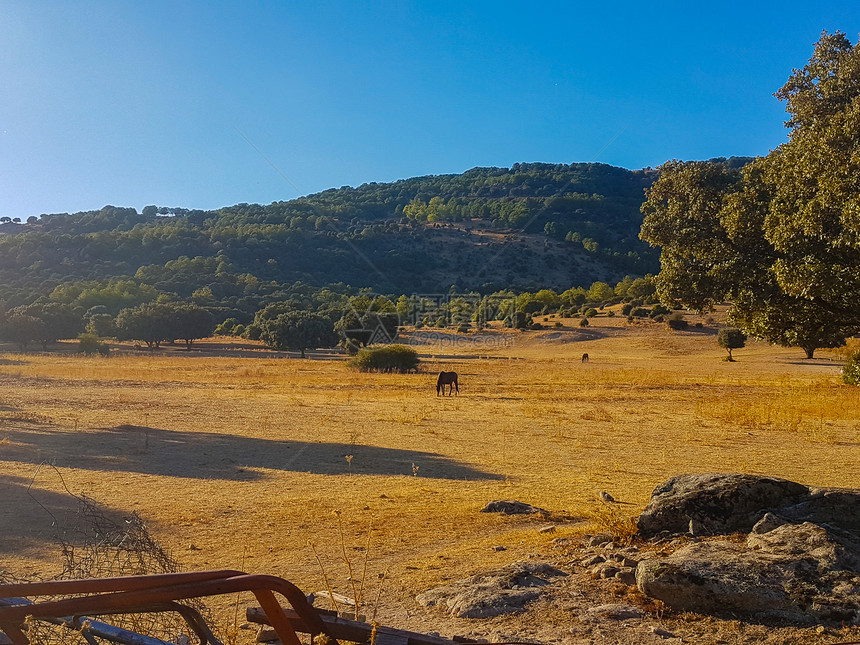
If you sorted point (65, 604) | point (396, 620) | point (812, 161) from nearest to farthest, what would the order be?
point (65, 604) → point (396, 620) → point (812, 161)

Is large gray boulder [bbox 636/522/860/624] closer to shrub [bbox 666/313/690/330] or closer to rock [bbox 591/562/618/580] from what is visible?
rock [bbox 591/562/618/580]

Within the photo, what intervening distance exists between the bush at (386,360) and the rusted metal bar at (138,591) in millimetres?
A: 41750

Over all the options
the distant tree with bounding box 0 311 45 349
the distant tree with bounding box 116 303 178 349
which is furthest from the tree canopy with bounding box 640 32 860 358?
the distant tree with bounding box 0 311 45 349

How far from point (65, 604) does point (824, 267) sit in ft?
31.7

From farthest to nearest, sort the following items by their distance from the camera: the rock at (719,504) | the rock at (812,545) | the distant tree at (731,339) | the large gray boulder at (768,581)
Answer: the distant tree at (731,339)
the rock at (719,504)
the rock at (812,545)
the large gray boulder at (768,581)

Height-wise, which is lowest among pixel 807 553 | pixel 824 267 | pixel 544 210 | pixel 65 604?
pixel 807 553

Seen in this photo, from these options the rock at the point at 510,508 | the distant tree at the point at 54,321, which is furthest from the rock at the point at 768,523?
the distant tree at the point at 54,321

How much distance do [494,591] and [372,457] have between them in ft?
31.7

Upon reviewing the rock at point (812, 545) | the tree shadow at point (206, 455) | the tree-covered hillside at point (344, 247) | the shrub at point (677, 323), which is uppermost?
the tree-covered hillside at point (344, 247)

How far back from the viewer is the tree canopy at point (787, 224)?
8992 mm

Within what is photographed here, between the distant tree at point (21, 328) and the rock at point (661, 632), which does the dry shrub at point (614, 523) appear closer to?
the rock at point (661, 632)

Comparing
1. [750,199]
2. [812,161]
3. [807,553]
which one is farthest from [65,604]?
[750,199]

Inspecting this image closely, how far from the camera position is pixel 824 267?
352 inches

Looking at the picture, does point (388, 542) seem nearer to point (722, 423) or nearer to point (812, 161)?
point (812, 161)
